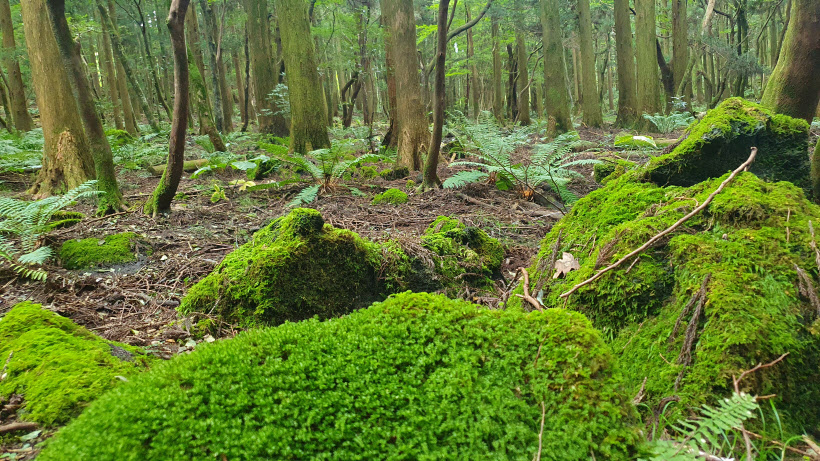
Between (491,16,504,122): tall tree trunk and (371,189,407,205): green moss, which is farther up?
(491,16,504,122): tall tree trunk

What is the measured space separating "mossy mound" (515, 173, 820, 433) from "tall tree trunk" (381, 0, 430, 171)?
5.47m

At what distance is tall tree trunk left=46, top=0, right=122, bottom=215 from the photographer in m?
4.31

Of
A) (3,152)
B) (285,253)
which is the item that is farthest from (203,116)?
(285,253)

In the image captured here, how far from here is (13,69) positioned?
11.4 metres

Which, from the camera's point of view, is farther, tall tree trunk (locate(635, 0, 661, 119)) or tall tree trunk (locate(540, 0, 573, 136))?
tall tree trunk (locate(635, 0, 661, 119))

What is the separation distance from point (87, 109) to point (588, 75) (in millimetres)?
15236

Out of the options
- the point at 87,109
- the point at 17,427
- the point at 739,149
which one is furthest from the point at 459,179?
the point at 17,427

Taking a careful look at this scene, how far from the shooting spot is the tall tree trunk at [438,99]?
4.84 meters

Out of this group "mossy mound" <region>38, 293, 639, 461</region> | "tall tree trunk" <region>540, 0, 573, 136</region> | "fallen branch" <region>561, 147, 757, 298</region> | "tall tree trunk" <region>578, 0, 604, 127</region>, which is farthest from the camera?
"tall tree trunk" <region>578, 0, 604, 127</region>

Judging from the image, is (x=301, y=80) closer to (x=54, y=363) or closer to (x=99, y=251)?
(x=99, y=251)

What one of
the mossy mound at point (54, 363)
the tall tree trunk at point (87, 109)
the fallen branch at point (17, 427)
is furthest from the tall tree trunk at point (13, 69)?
the fallen branch at point (17, 427)

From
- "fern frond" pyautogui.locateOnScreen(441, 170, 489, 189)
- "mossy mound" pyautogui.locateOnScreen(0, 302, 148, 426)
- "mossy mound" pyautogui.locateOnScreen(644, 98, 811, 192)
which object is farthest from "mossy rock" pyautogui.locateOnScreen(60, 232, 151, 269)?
"mossy mound" pyautogui.locateOnScreen(644, 98, 811, 192)

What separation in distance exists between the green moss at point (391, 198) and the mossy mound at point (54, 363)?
4085mm

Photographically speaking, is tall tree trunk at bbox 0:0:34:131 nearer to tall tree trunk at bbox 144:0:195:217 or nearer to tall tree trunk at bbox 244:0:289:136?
tall tree trunk at bbox 244:0:289:136
